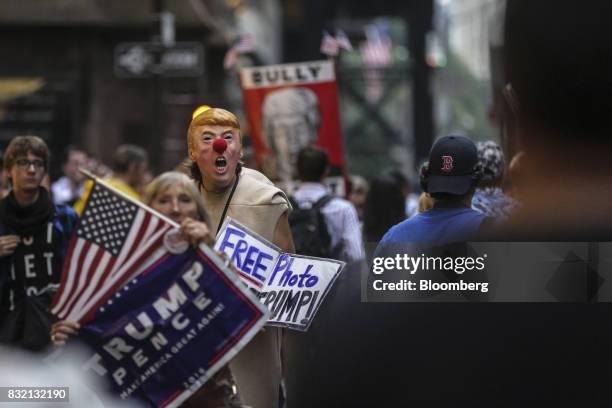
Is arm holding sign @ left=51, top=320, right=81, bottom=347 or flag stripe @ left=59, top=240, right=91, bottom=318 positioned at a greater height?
flag stripe @ left=59, top=240, right=91, bottom=318

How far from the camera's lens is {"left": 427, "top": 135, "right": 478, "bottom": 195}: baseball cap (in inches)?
227

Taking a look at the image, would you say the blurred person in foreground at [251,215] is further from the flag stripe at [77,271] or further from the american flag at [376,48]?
the american flag at [376,48]

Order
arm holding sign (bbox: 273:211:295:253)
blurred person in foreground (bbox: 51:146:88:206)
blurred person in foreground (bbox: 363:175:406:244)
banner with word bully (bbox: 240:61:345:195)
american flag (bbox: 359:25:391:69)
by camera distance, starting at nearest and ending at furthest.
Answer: arm holding sign (bbox: 273:211:295:253) → blurred person in foreground (bbox: 363:175:406:244) → banner with word bully (bbox: 240:61:345:195) → blurred person in foreground (bbox: 51:146:88:206) → american flag (bbox: 359:25:391:69)

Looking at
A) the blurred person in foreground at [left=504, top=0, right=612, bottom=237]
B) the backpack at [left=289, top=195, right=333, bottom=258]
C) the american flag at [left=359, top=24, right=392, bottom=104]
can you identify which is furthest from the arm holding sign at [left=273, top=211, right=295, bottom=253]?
the american flag at [left=359, top=24, right=392, bottom=104]

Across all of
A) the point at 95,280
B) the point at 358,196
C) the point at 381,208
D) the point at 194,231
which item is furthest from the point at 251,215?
the point at 358,196

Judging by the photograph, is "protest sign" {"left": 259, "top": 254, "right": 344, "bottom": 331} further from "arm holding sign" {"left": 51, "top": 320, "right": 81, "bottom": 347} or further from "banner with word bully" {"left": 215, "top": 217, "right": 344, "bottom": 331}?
"arm holding sign" {"left": 51, "top": 320, "right": 81, "bottom": 347}

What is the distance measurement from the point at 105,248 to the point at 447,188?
1.74 meters

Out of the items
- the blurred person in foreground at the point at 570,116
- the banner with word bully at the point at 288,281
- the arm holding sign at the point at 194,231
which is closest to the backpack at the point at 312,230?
the banner with word bully at the point at 288,281

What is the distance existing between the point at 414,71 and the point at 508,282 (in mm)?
43546

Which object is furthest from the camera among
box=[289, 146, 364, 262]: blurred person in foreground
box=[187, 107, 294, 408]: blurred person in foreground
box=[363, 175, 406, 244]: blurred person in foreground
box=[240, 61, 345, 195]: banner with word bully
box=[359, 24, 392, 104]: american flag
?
box=[359, 24, 392, 104]: american flag

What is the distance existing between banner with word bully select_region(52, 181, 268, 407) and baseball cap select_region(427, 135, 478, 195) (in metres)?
1.41

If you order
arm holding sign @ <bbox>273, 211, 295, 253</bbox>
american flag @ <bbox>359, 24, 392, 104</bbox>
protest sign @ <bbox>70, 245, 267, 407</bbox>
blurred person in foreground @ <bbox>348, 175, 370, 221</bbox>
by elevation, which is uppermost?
american flag @ <bbox>359, 24, 392, 104</bbox>

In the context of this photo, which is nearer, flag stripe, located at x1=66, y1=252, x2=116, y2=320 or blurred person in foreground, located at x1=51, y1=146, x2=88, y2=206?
flag stripe, located at x1=66, y1=252, x2=116, y2=320

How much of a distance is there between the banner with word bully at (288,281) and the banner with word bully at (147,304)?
4.02ft
